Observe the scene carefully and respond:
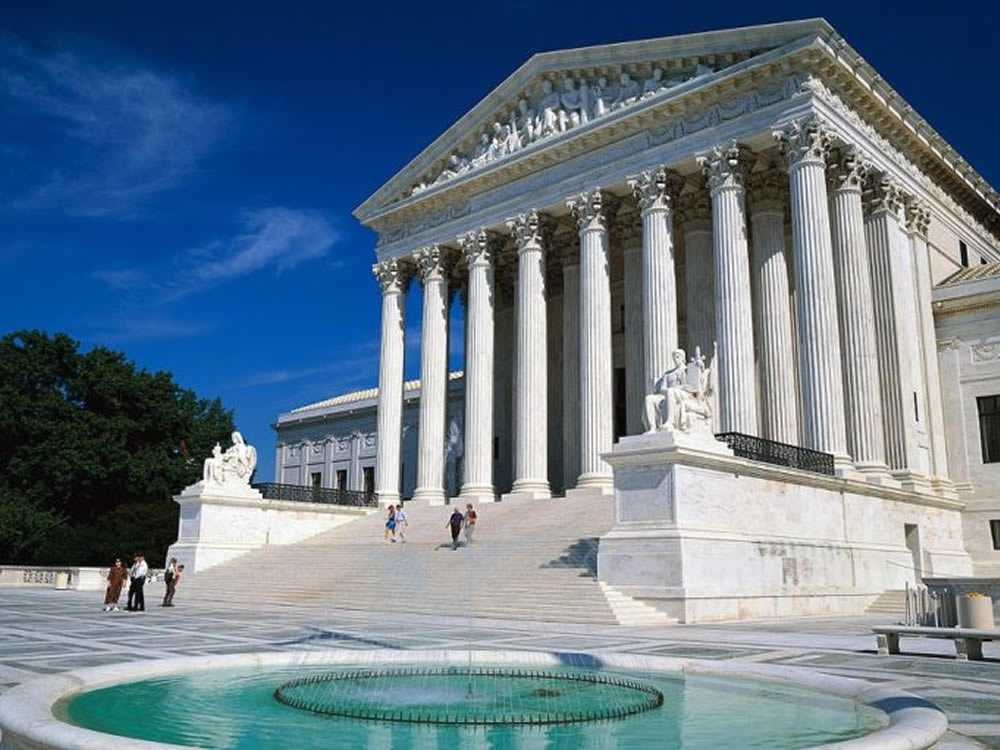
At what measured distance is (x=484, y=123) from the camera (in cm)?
4272

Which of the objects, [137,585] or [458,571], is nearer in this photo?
[137,585]

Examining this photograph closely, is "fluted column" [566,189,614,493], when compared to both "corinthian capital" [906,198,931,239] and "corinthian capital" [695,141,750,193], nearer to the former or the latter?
"corinthian capital" [695,141,750,193]

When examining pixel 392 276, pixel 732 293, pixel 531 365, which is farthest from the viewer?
pixel 392 276

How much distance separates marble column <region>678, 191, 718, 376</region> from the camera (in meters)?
38.2

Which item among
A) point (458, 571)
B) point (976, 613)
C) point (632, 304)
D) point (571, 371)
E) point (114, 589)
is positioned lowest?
point (976, 613)

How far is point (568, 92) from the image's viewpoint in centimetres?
Answer: 3950

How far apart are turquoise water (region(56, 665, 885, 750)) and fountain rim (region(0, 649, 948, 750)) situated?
0.60 feet

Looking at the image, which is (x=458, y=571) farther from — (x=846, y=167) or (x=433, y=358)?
(x=846, y=167)

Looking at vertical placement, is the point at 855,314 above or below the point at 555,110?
below

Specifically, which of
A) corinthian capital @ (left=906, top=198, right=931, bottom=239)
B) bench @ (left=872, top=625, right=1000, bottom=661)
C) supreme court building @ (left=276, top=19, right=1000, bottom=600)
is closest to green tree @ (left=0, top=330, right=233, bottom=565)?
supreme court building @ (left=276, top=19, right=1000, bottom=600)

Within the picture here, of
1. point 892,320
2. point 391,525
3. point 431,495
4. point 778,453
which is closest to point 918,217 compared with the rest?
→ point 892,320

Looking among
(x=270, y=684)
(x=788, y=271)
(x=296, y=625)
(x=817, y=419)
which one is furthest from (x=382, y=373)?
(x=270, y=684)

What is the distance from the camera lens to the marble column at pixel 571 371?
41.5 meters

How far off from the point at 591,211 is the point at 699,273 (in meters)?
5.36
